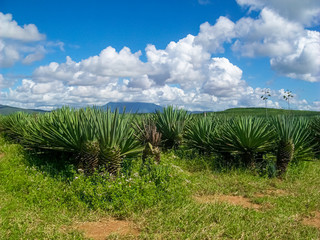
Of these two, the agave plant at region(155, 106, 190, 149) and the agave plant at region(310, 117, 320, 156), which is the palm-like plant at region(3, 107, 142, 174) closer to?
the agave plant at region(155, 106, 190, 149)

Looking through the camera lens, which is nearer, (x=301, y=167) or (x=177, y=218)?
(x=177, y=218)

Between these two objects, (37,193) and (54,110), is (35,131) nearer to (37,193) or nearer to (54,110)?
(54,110)

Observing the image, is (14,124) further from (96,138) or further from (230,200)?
(230,200)

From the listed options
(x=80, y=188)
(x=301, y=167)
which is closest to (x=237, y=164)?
(x=301, y=167)

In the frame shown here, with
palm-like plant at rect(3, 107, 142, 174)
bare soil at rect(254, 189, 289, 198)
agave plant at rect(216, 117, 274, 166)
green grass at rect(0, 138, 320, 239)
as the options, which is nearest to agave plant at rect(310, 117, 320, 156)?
agave plant at rect(216, 117, 274, 166)

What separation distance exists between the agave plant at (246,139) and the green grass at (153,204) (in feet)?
2.96

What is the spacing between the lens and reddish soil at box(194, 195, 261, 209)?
6.46 meters

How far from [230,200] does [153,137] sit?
8.93 ft

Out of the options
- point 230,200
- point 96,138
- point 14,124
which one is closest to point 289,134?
point 230,200

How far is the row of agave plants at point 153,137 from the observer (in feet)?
22.3

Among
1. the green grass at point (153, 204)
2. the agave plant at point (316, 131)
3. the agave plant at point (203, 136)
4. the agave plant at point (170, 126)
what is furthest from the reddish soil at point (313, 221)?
the agave plant at point (316, 131)

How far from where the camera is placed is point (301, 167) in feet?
32.6

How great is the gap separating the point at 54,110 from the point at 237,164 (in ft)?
20.3

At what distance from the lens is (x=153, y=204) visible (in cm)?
596
